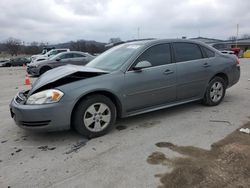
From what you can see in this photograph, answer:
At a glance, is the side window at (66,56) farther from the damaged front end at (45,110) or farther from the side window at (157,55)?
the damaged front end at (45,110)

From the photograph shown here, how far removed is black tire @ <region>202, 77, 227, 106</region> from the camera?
514 centimetres

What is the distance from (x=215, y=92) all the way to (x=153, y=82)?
1.84m

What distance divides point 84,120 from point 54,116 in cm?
47

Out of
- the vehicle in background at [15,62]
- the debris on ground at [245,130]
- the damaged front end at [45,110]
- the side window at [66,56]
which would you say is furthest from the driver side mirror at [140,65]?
the vehicle in background at [15,62]

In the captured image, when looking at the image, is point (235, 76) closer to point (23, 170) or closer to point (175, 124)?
point (175, 124)

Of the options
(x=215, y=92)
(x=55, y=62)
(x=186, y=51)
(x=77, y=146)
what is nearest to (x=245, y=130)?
(x=215, y=92)

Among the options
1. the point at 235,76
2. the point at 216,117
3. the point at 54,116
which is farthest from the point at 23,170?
the point at 235,76

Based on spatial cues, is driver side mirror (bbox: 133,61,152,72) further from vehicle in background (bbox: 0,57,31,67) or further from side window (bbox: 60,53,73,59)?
vehicle in background (bbox: 0,57,31,67)

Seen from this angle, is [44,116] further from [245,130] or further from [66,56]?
[66,56]

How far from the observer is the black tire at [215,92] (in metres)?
5.14

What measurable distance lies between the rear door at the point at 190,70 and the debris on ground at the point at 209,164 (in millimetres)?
1458

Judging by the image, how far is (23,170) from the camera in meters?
2.90

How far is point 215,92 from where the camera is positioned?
5254 millimetres

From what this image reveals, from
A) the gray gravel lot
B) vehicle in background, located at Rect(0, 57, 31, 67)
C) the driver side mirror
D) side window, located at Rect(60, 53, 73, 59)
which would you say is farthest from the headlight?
vehicle in background, located at Rect(0, 57, 31, 67)
